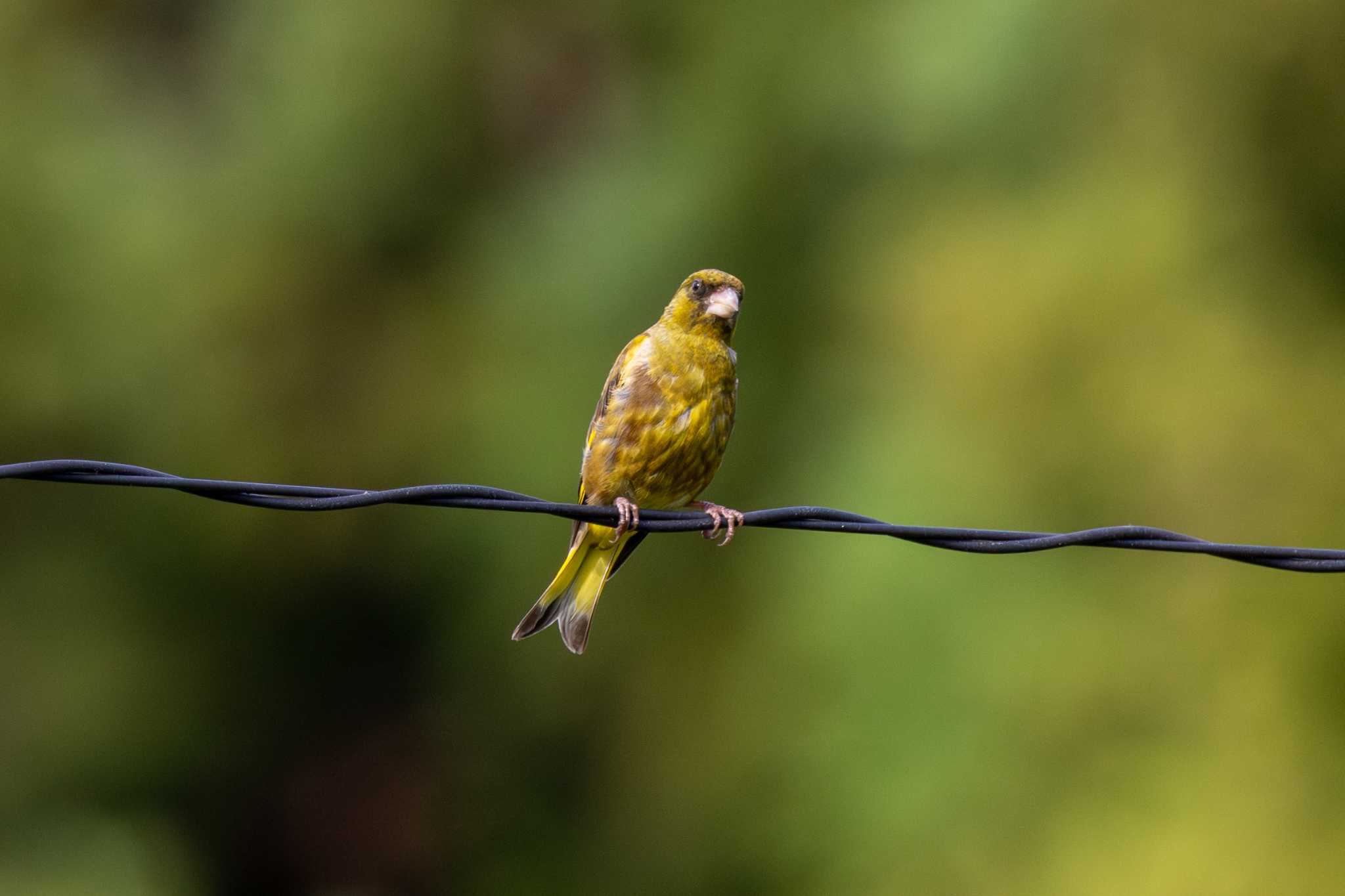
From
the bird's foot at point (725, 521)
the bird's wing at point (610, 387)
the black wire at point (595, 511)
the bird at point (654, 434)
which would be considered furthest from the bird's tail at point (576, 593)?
the black wire at point (595, 511)

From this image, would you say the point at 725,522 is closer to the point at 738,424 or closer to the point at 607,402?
the point at 607,402

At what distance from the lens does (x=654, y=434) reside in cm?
503

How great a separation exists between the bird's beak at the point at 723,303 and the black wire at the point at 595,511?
6.49 feet

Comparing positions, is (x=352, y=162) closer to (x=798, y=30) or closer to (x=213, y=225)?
(x=213, y=225)

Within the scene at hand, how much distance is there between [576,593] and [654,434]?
2.28ft

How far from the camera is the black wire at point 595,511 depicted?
3160 millimetres

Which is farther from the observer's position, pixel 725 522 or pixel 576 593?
pixel 576 593

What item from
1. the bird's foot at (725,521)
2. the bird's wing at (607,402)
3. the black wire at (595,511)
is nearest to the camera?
the black wire at (595,511)

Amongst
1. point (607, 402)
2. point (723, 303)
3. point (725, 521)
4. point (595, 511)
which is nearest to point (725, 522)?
point (725, 521)

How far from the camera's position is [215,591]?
11.9 metres

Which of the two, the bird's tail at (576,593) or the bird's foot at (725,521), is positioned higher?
the bird's foot at (725,521)

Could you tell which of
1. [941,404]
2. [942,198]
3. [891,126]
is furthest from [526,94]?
[941,404]

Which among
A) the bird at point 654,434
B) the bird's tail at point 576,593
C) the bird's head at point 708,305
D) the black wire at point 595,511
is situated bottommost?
the bird's tail at point 576,593

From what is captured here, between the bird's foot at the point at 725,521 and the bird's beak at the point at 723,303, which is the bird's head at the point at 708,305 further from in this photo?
the bird's foot at the point at 725,521
